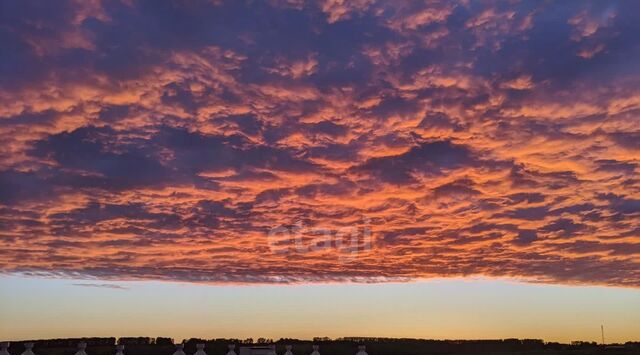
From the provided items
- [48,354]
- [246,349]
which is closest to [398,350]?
[246,349]

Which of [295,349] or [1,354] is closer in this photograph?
[1,354]

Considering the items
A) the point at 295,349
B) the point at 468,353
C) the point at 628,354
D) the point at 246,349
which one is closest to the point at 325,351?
the point at 295,349

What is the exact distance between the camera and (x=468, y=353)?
323 feet

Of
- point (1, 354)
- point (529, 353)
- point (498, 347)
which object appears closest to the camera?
point (1, 354)

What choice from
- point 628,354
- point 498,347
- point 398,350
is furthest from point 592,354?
point 398,350

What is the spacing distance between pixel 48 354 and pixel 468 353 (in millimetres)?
58049

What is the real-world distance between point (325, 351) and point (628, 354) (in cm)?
4342

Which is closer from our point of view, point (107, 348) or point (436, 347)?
point (107, 348)

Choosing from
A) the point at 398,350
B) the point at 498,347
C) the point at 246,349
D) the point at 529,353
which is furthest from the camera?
the point at 498,347

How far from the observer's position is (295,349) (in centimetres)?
9388

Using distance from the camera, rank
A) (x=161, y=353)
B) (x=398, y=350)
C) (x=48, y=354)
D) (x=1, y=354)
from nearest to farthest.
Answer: (x=1, y=354), (x=48, y=354), (x=161, y=353), (x=398, y=350)

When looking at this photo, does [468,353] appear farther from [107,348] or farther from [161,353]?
[107,348]

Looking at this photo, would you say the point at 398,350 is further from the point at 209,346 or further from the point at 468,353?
the point at 209,346

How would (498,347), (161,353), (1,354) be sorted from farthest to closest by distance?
(498,347) → (161,353) → (1,354)
